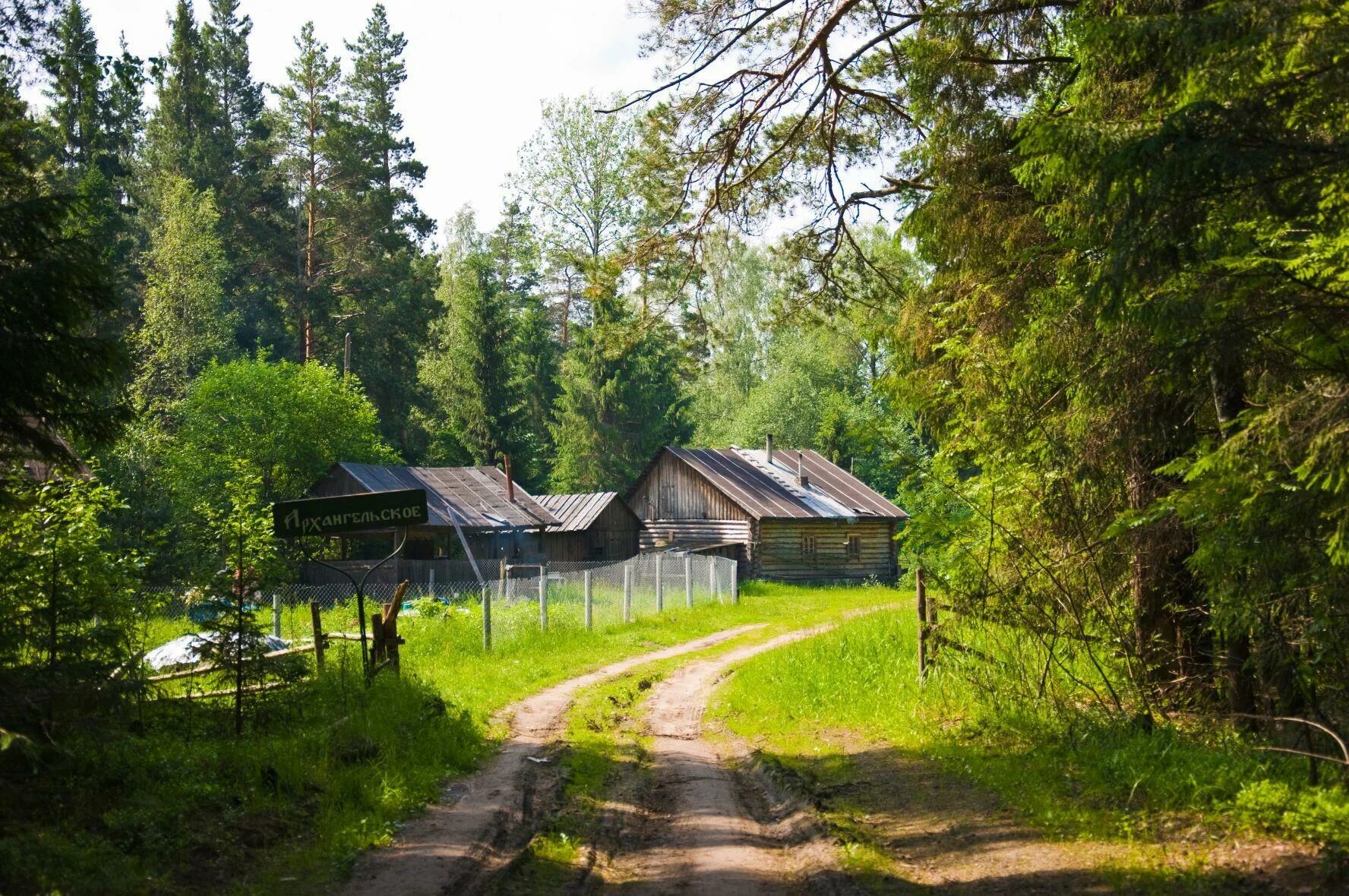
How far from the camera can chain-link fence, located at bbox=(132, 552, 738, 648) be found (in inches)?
810

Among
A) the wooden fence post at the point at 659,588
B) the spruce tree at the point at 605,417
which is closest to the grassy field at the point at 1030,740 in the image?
the wooden fence post at the point at 659,588

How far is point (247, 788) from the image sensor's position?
8.39 meters

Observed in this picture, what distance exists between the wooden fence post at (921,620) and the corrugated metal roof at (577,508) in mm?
29667

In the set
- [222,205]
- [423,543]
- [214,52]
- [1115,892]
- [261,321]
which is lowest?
[1115,892]

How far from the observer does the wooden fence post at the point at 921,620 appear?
42.3 feet

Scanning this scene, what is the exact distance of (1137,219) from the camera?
21.8ft

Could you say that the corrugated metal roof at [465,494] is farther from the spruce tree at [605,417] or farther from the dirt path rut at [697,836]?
the dirt path rut at [697,836]

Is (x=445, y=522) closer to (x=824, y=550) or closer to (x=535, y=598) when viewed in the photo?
(x=535, y=598)

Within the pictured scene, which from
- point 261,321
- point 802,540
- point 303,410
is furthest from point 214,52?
point 802,540

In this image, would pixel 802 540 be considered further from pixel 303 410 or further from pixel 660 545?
pixel 303 410

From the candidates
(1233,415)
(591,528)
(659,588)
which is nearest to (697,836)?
(1233,415)

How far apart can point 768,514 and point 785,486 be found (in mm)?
3588

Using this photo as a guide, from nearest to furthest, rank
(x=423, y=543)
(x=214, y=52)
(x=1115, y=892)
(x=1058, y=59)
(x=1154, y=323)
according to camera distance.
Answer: (x=1115, y=892) < (x=1154, y=323) < (x=1058, y=59) < (x=423, y=543) < (x=214, y=52)

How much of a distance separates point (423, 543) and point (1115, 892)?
3309cm
